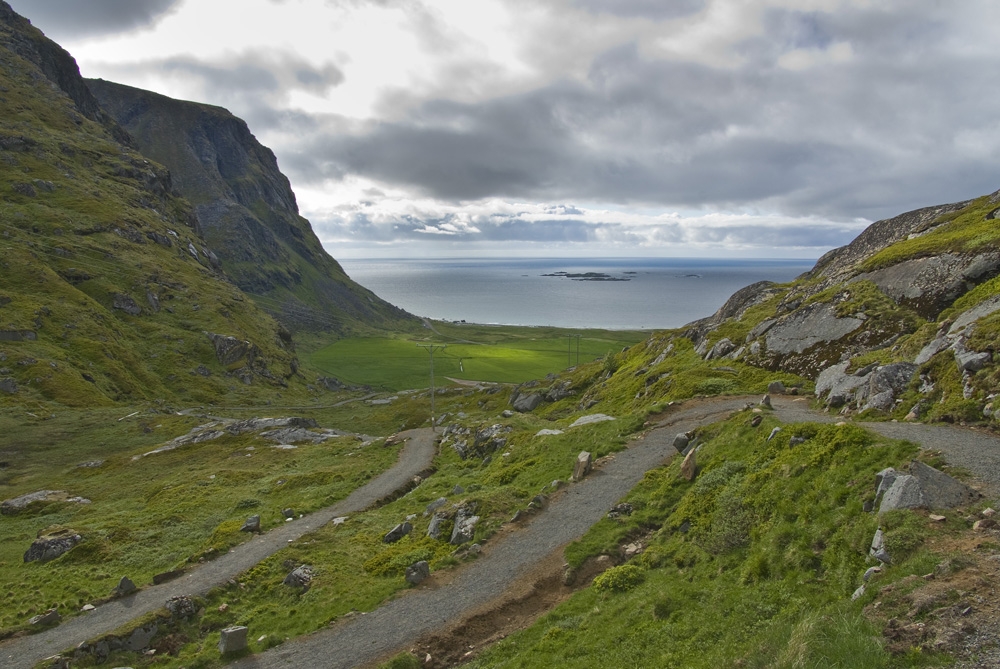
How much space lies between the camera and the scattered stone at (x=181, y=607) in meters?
24.7

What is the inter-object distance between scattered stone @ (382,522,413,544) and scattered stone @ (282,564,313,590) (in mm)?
4631

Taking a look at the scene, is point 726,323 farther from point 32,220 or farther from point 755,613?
point 32,220

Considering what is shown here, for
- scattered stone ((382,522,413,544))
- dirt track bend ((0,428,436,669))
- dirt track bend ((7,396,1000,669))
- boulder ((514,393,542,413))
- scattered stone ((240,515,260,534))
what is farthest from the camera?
boulder ((514,393,542,413))

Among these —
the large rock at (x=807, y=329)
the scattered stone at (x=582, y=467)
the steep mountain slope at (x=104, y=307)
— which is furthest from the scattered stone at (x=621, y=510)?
the steep mountain slope at (x=104, y=307)

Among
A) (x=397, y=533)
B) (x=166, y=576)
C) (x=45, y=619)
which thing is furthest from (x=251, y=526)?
(x=397, y=533)

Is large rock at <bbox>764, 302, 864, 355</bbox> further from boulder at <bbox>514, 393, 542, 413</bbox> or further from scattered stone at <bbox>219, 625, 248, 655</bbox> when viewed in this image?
scattered stone at <bbox>219, 625, 248, 655</bbox>

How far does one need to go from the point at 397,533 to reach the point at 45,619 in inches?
698

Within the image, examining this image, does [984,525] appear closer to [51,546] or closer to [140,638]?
[140,638]

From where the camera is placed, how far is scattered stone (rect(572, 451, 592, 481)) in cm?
3058

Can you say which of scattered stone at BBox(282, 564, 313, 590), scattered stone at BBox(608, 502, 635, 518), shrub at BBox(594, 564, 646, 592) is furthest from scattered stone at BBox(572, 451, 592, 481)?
scattered stone at BBox(282, 564, 313, 590)

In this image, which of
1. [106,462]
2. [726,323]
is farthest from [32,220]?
[726,323]

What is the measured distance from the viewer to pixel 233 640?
70.8ft

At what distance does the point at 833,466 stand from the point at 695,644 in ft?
26.3

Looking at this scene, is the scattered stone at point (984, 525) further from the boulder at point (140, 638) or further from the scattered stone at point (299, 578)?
the boulder at point (140, 638)
